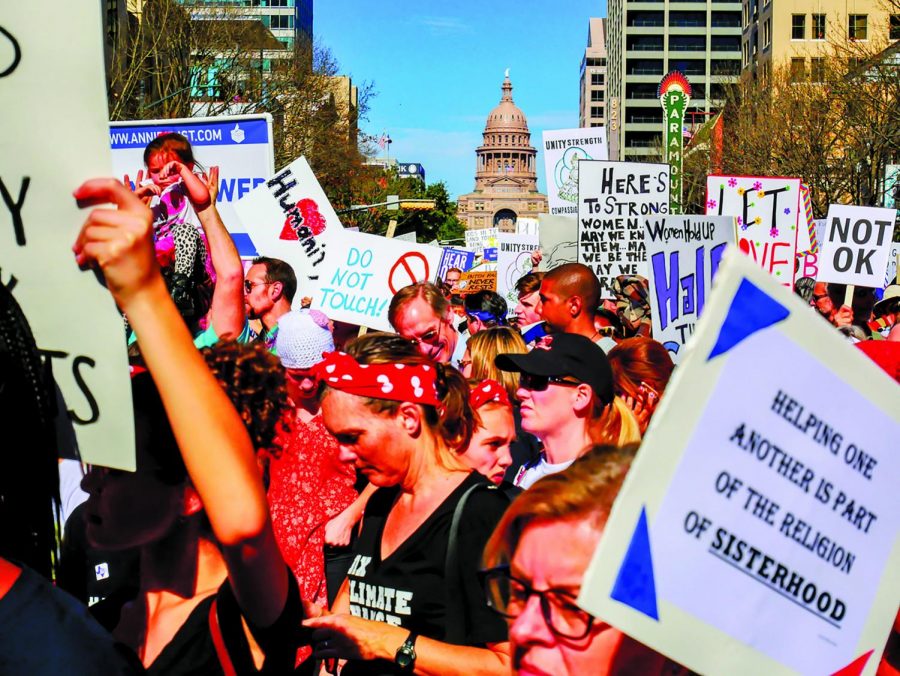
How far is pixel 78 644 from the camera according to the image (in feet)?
5.74

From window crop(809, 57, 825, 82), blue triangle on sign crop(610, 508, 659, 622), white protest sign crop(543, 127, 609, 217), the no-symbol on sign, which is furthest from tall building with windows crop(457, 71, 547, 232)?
blue triangle on sign crop(610, 508, 659, 622)

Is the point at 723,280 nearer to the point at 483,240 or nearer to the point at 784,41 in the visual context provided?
the point at 483,240

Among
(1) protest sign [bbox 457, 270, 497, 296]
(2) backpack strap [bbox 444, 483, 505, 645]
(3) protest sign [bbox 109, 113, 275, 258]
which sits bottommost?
(1) protest sign [bbox 457, 270, 497, 296]

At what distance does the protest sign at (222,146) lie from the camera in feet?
21.4

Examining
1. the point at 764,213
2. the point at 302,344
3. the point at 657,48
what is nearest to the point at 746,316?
the point at 302,344

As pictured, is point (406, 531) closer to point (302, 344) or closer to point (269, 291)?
point (302, 344)

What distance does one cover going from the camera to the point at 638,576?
5.30ft

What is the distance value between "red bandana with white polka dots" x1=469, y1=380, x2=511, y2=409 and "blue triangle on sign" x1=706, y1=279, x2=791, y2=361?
2596 mm

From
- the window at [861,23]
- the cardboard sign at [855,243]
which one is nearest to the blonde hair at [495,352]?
the cardboard sign at [855,243]

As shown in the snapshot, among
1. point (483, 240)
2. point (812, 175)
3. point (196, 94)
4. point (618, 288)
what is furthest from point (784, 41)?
point (618, 288)

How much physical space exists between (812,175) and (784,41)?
32.2 meters

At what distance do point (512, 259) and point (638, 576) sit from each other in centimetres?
1715

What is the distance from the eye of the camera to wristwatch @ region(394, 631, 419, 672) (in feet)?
9.12

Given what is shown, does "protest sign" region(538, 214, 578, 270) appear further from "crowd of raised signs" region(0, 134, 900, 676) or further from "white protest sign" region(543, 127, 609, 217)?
"crowd of raised signs" region(0, 134, 900, 676)
